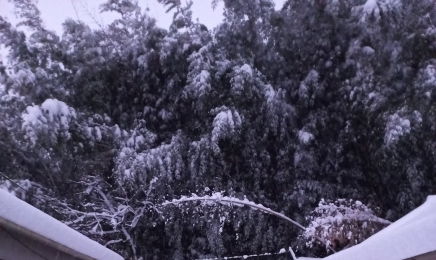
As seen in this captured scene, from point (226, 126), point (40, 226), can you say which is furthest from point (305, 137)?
point (40, 226)

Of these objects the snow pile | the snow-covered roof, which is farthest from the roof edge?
the snow pile

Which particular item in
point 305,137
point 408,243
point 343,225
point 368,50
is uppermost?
point 368,50

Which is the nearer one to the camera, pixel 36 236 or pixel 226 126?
pixel 36 236

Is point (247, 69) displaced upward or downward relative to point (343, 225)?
upward

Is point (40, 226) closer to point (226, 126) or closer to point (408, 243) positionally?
point (408, 243)

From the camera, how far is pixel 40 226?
86.1 inches

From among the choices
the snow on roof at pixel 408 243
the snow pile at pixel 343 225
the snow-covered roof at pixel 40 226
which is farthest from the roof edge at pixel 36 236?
the snow pile at pixel 343 225

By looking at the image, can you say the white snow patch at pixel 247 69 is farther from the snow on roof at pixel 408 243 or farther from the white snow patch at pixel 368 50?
the snow on roof at pixel 408 243

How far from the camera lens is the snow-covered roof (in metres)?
2.08

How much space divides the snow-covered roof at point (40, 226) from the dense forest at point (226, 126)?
3437 millimetres

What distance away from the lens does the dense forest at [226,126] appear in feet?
19.3

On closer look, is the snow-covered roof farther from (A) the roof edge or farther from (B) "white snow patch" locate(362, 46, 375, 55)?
(B) "white snow patch" locate(362, 46, 375, 55)

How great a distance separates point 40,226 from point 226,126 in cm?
402

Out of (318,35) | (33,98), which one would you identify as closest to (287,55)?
(318,35)
